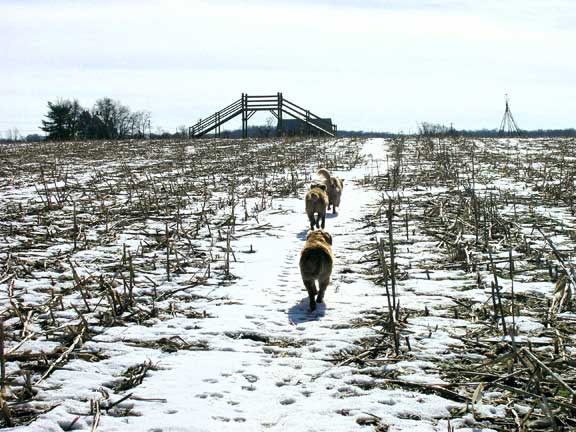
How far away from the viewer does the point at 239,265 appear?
756cm

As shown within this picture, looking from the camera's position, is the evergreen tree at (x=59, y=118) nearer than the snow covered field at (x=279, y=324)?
No

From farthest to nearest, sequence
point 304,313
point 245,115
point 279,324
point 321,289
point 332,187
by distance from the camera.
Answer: point 245,115 < point 332,187 < point 321,289 < point 304,313 < point 279,324

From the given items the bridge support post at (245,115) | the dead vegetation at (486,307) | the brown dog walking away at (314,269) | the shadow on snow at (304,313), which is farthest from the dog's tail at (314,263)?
the bridge support post at (245,115)

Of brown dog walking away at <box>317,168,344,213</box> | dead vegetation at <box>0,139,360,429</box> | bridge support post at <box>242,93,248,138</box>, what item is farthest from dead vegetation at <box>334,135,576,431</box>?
bridge support post at <box>242,93,248,138</box>

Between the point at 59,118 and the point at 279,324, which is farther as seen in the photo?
the point at 59,118

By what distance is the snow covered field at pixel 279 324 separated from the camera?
358 centimetres

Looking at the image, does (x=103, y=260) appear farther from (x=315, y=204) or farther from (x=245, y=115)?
(x=245, y=115)

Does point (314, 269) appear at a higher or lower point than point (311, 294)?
higher

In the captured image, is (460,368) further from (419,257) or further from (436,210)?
(436,210)

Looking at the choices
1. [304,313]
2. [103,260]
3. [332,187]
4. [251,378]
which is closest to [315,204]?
[332,187]

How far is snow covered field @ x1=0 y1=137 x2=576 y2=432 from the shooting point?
3582mm

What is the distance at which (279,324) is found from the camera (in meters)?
5.32

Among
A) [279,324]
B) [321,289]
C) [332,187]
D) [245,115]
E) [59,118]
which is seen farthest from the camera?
[59,118]

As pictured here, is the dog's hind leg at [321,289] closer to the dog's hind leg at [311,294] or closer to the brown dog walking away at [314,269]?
the brown dog walking away at [314,269]
